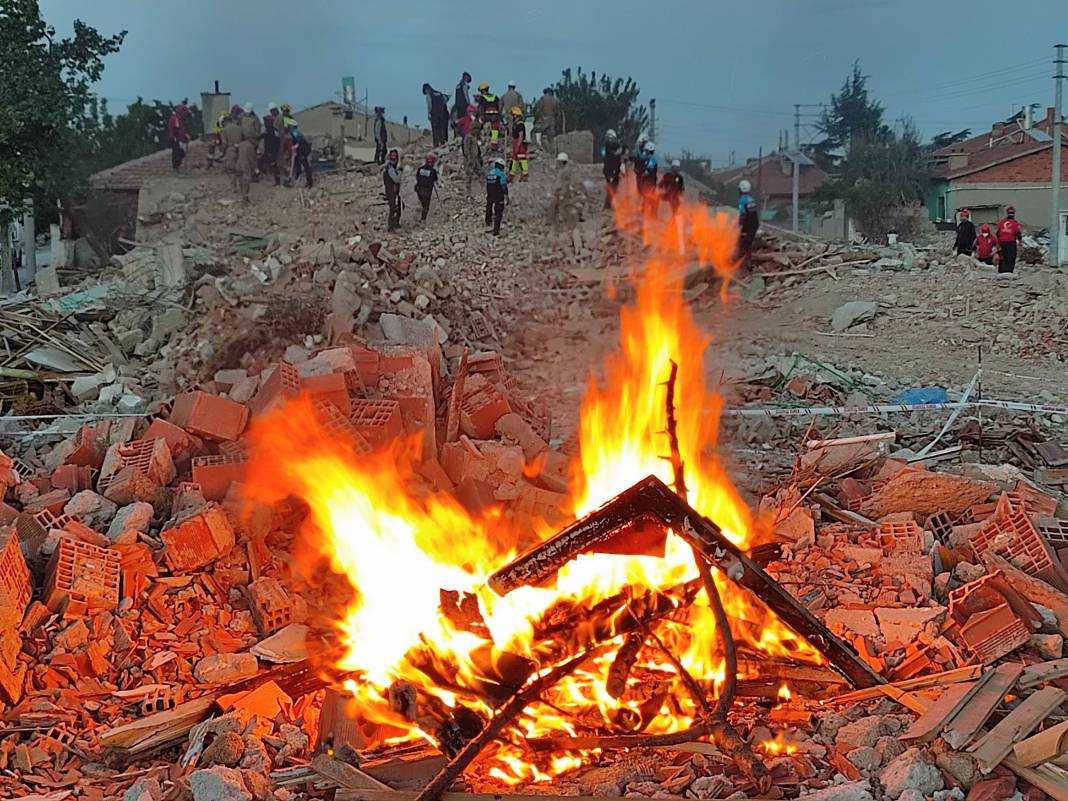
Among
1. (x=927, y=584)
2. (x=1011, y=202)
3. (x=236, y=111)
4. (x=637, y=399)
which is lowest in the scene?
(x=927, y=584)

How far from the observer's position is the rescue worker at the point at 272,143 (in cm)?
2108

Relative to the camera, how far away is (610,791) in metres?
3.27

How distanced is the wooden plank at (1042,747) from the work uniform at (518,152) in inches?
728

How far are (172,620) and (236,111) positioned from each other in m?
19.7

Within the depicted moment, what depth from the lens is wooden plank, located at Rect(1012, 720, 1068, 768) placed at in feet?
10.4

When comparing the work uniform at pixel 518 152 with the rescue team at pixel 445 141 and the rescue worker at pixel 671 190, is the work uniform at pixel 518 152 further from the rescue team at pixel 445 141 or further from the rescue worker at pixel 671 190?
the rescue worker at pixel 671 190

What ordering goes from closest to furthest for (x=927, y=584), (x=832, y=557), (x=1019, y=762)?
1. (x=1019, y=762)
2. (x=927, y=584)
3. (x=832, y=557)

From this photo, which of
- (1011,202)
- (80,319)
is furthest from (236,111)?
(1011,202)

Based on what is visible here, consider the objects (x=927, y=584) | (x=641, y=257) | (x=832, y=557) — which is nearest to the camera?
(x=927, y=584)

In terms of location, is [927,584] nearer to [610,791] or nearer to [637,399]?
[637,399]

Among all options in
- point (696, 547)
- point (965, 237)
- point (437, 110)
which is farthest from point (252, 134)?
point (696, 547)

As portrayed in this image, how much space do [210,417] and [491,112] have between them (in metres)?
16.4

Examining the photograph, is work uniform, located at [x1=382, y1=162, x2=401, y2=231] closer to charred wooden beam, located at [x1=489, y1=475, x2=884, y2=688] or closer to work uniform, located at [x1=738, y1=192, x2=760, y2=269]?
work uniform, located at [x1=738, y1=192, x2=760, y2=269]

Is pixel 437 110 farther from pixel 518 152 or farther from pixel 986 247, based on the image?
pixel 986 247
